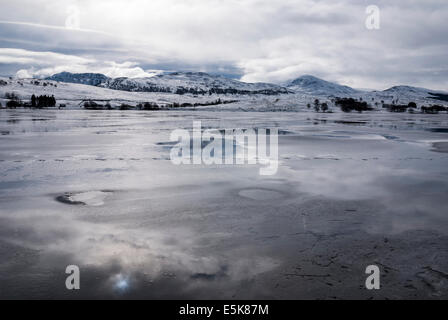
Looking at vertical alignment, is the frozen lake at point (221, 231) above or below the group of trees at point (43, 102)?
below

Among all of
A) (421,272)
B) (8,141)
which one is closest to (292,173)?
(421,272)

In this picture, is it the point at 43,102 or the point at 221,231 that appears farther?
the point at 43,102

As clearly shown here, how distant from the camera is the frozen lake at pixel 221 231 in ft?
18.5

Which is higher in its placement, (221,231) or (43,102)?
(43,102)

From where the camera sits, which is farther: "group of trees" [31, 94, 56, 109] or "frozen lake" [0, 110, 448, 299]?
"group of trees" [31, 94, 56, 109]

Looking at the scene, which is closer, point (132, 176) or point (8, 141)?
point (132, 176)

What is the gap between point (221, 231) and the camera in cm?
782

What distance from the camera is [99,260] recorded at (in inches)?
252

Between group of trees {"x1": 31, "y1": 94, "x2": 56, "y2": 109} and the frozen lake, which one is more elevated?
group of trees {"x1": 31, "y1": 94, "x2": 56, "y2": 109}

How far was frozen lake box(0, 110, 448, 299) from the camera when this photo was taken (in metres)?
5.65

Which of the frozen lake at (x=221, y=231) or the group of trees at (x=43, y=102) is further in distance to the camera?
the group of trees at (x=43, y=102)
